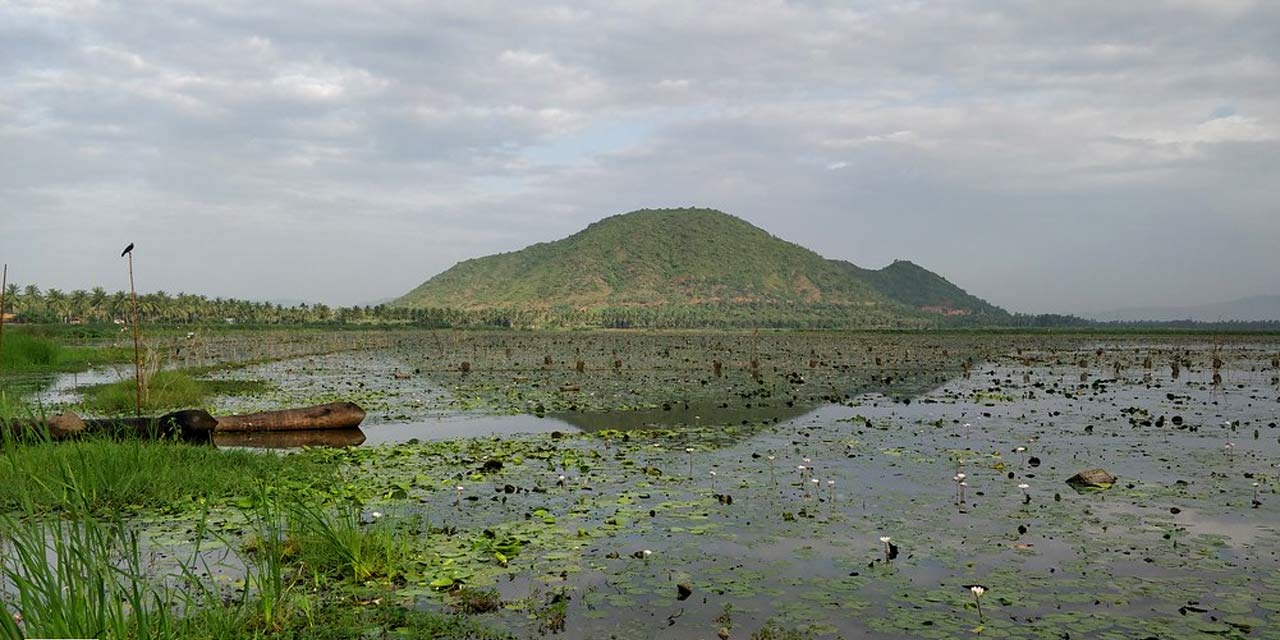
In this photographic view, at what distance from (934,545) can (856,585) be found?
2144 millimetres

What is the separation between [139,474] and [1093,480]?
1602 cm

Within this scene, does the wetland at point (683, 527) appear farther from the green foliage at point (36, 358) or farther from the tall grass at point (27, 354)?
the green foliage at point (36, 358)

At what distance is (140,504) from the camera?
12297mm

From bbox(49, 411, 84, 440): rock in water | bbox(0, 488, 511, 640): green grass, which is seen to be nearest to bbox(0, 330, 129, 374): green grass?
bbox(49, 411, 84, 440): rock in water

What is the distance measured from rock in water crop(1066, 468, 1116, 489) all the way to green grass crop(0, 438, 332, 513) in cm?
1334

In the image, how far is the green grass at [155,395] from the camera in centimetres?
2375

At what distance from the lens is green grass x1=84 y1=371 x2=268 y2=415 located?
23.8m

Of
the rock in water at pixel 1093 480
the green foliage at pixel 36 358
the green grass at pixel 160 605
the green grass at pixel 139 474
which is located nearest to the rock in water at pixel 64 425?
the green grass at pixel 139 474

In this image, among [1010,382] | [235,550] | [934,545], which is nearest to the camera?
[235,550]

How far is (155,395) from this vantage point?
25.2 metres

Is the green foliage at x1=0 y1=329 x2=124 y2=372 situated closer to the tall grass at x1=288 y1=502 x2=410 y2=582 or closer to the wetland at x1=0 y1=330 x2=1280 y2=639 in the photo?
the wetland at x1=0 y1=330 x2=1280 y2=639

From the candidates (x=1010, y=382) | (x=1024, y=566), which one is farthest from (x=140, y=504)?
(x=1010, y=382)

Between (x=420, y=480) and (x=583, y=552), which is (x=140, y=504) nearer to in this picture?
(x=420, y=480)

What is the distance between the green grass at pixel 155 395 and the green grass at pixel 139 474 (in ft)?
31.7
